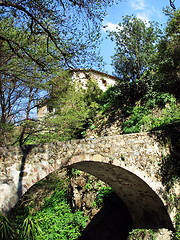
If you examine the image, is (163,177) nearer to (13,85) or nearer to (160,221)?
(160,221)

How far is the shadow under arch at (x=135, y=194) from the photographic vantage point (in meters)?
6.48

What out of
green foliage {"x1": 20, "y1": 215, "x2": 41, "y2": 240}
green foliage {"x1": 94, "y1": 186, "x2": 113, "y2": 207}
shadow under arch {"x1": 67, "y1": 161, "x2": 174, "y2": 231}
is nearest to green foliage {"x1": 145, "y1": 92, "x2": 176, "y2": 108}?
green foliage {"x1": 94, "y1": 186, "x2": 113, "y2": 207}

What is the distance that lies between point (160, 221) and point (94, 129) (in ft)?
19.4

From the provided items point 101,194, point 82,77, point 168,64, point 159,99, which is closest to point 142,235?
point 101,194

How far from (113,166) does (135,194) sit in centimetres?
198

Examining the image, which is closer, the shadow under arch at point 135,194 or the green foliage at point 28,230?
the green foliage at point 28,230

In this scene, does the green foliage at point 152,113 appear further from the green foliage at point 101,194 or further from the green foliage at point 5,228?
the green foliage at point 5,228

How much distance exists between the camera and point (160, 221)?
7.09 meters

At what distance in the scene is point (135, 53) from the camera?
35.8 feet

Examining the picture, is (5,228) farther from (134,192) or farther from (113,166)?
(134,192)

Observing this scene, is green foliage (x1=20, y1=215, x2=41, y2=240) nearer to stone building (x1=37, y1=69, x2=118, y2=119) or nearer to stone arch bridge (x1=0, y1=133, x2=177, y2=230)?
stone arch bridge (x1=0, y1=133, x2=177, y2=230)

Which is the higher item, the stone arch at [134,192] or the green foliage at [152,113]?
the green foliage at [152,113]

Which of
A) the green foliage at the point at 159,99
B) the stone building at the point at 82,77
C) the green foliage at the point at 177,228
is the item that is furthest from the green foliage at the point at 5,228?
the green foliage at the point at 159,99

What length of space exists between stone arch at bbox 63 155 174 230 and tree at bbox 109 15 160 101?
17.1 ft
